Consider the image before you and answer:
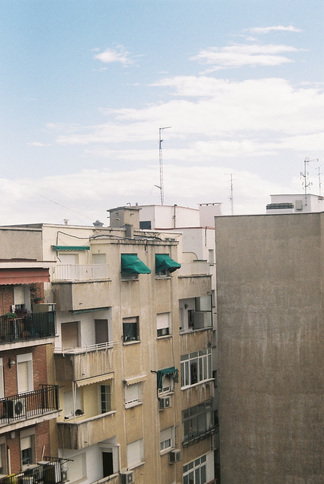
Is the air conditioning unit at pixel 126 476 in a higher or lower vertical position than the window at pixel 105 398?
lower

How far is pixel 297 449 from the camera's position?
39.1 m

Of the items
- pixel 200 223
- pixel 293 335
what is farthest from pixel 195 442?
pixel 200 223

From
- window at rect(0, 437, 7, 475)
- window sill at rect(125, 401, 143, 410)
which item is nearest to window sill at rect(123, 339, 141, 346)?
window sill at rect(125, 401, 143, 410)

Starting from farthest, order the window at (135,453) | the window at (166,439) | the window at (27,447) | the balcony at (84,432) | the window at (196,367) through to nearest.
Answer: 1. the window at (196,367)
2. the window at (166,439)
3. the window at (135,453)
4. the balcony at (84,432)
5. the window at (27,447)

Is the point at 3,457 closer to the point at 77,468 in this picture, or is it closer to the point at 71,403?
the point at 71,403

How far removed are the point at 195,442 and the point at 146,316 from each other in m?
8.28

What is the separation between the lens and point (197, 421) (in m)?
41.3

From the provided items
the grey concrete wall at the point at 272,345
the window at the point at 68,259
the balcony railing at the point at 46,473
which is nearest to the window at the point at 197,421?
the grey concrete wall at the point at 272,345

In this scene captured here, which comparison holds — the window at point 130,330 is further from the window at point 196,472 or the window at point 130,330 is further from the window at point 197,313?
the window at point 196,472

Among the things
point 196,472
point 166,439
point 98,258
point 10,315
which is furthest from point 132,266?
point 196,472

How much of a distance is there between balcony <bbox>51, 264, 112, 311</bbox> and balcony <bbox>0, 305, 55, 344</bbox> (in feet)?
5.59

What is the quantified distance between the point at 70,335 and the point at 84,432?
393 centimetres

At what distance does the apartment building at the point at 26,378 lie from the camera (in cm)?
2738

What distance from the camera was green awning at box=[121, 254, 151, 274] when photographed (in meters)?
33.7
